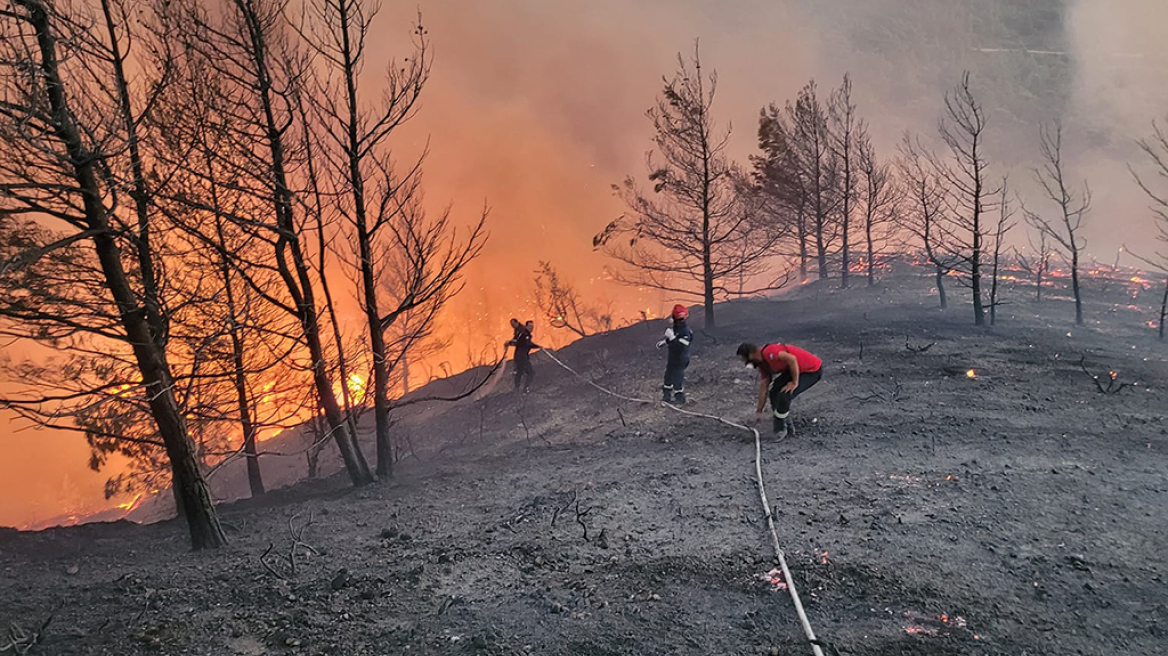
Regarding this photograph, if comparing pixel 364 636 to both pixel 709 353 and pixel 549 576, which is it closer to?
pixel 549 576

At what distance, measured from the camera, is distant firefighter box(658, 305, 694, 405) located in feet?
36.6

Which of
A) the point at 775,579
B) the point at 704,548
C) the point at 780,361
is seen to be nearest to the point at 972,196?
the point at 780,361

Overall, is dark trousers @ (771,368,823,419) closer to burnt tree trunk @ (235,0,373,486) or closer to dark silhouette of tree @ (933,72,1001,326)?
burnt tree trunk @ (235,0,373,486)

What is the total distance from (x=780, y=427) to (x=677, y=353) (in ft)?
9.96

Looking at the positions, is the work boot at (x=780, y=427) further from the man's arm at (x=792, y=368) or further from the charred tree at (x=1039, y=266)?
the charred tree at (x=1039, y=266)

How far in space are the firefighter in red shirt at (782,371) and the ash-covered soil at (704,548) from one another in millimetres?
487

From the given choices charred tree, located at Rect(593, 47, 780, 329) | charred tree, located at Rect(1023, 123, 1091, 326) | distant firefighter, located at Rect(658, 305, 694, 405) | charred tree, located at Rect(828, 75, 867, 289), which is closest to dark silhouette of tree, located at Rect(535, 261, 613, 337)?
charred tree, located at Rect(593, 47, 780, 329)

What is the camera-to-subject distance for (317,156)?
28.2 feet

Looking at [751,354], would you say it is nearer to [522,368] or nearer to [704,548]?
[704,548]

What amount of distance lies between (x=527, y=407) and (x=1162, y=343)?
53.6 ft

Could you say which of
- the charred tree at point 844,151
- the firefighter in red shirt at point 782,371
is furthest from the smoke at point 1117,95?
the firefighter in red shirt at point 782,371

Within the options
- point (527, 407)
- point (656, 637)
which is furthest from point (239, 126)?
point (527, 407)

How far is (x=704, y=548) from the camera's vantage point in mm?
5793

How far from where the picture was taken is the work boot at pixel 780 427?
897cm
